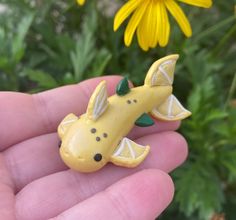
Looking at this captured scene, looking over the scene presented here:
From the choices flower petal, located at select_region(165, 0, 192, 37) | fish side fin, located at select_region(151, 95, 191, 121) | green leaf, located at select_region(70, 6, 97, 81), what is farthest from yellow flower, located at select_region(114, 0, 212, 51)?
green leaf, located at select_region(70, 6, 97, 81)

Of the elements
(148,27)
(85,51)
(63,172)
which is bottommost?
(63,172)

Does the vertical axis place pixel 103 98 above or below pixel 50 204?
above

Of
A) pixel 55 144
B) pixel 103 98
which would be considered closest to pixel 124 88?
pixel 103 98

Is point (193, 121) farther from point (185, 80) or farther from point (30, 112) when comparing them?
point (30, 112)

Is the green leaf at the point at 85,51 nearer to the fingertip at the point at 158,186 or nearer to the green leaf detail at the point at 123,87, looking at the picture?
the green leaf detail at the point at 123,87

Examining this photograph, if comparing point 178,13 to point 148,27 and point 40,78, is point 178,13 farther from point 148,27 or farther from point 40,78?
point 40,78

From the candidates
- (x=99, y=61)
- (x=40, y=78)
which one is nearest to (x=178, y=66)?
(x=99, y=61)

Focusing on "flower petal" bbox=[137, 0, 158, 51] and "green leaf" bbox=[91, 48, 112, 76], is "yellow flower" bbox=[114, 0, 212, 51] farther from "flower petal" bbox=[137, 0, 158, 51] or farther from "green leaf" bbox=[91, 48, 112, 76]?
"green leaf" bbox=[91, 48, 112, 76]
